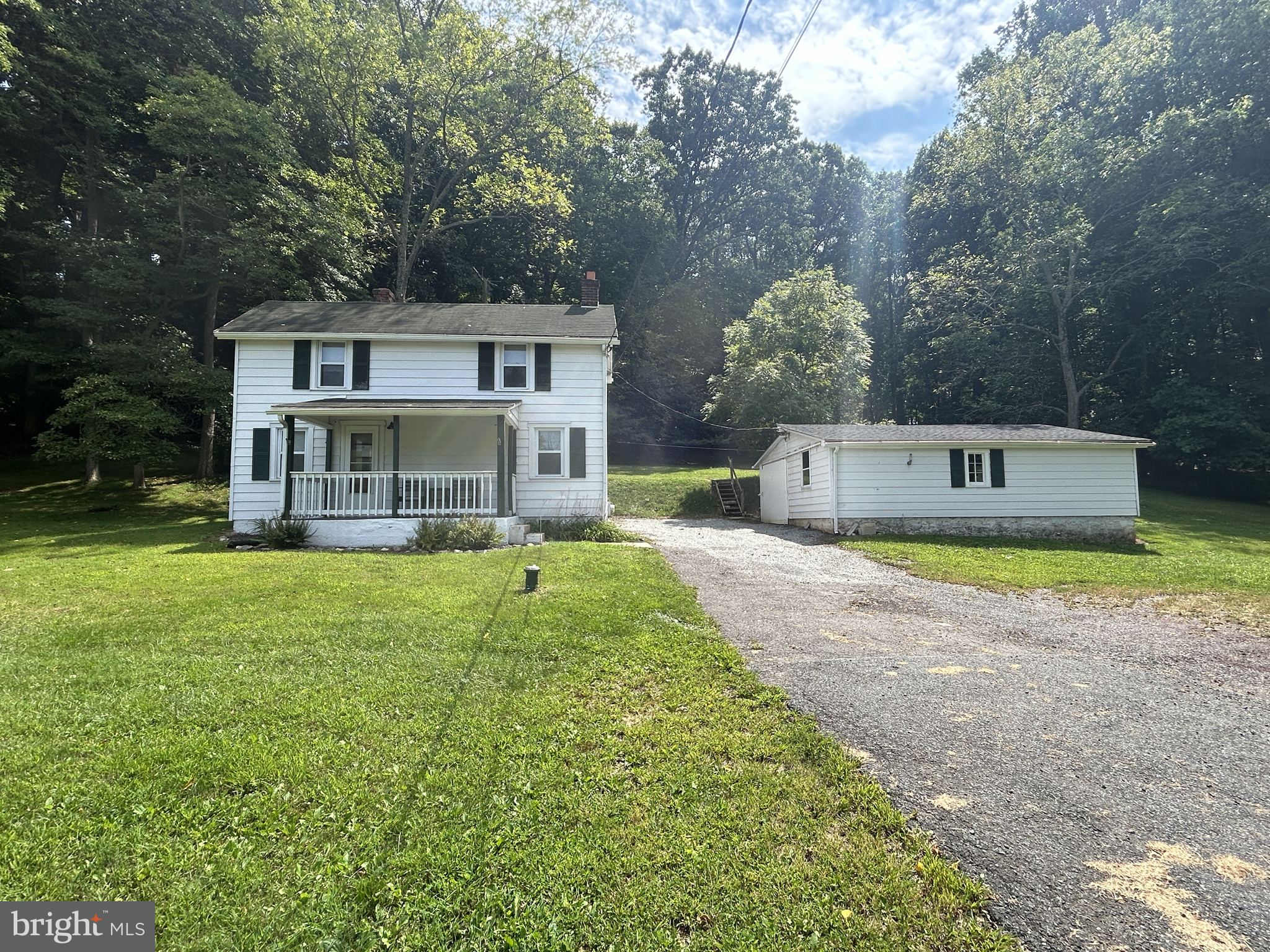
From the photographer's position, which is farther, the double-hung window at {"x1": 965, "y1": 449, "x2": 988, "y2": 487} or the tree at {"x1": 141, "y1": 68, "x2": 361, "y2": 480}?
the tree at {"x1": 141, "y1": 68, "x2": 361, "y2": 480}

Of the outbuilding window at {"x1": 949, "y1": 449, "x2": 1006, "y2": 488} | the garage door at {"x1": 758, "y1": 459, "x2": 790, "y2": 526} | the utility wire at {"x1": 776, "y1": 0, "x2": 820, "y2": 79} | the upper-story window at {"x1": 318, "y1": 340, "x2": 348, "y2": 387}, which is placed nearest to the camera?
the utility wire at {"x1": 776, "y1": 0, "x2": 820, "y2": 79}

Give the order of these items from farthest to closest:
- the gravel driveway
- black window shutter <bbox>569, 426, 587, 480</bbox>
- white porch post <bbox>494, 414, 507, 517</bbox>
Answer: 1. black window shutter <bbox>569, 426, 587, 480</bbox>
2. white porch post <bbox>494, 414, 507, 517</bbox>
3. the gravel driveway

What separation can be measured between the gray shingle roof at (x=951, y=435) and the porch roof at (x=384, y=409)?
29.2 ft

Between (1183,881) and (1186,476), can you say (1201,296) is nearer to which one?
(1186,476)

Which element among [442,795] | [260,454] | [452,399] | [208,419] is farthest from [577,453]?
[208,419]

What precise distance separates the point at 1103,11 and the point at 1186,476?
112 ft

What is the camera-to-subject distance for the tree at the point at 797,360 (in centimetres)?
2709

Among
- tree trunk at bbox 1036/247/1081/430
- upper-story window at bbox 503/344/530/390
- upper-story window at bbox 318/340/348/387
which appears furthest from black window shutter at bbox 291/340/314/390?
tree trunk at bbox 1036/247/1081/430

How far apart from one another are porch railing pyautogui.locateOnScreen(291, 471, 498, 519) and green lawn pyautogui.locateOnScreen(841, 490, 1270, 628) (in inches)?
348

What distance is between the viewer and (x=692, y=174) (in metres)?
46.6

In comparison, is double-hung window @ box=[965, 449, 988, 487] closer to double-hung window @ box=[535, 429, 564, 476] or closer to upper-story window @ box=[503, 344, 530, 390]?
double-hung window @ box=[535, 429, 564, 476]

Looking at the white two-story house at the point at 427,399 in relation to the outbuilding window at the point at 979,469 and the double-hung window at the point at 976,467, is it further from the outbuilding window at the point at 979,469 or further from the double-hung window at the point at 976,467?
the double-hung window at the point at 976,467

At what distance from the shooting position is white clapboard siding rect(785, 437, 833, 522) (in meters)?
16.0

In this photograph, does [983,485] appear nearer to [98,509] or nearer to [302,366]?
[302,366]
